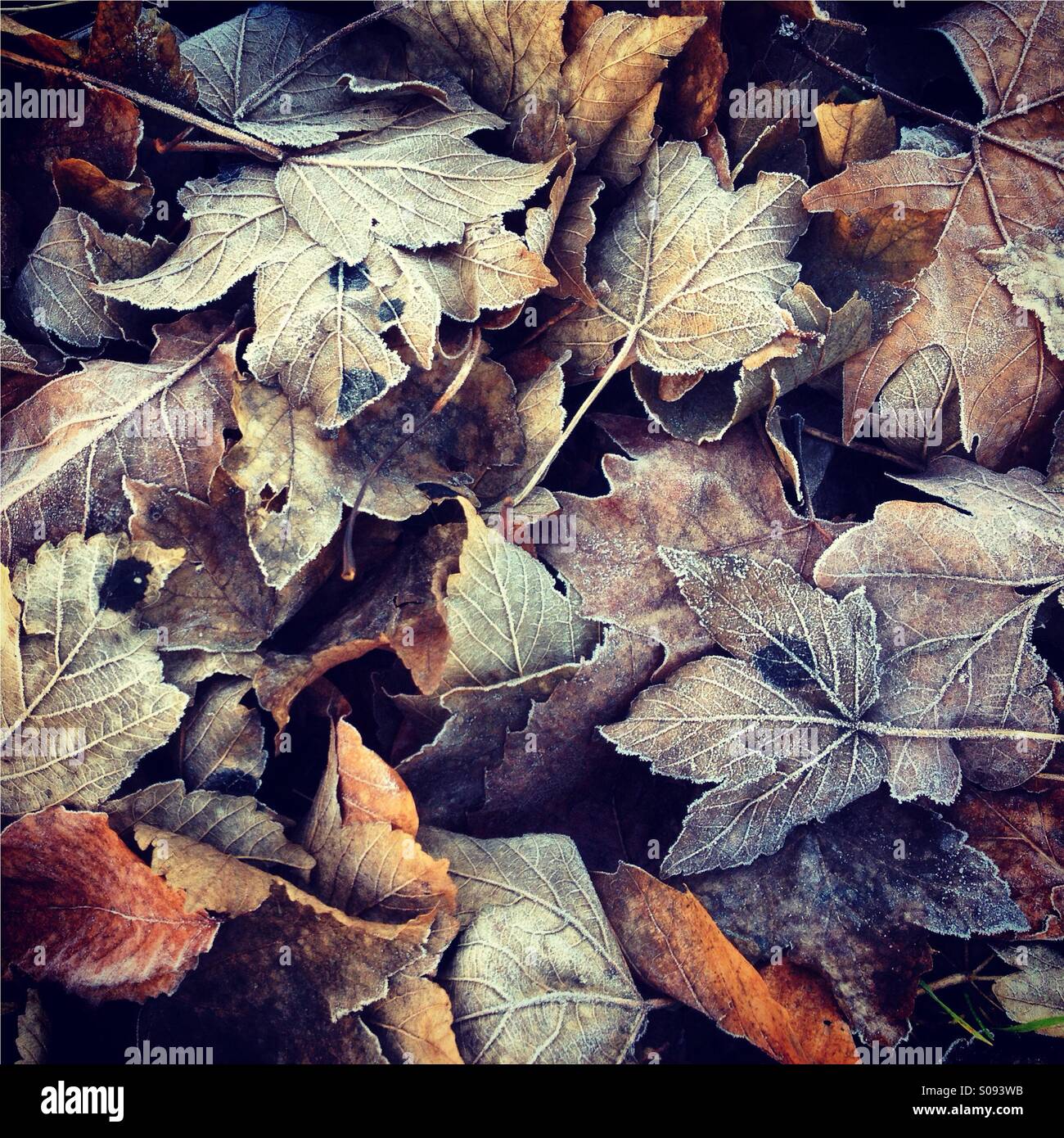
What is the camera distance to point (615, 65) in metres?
1.83

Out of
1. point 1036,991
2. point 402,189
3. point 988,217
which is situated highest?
point 402,189

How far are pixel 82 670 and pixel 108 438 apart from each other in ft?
1.55

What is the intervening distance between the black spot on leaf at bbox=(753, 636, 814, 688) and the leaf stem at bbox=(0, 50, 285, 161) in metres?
1.47

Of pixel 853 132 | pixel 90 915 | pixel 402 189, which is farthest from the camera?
pixel 853 132

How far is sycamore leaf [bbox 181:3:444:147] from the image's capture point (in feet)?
6.31

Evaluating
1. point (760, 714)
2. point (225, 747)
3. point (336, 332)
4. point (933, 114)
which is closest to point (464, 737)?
point (225, 747)

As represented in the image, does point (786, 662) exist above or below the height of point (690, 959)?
above

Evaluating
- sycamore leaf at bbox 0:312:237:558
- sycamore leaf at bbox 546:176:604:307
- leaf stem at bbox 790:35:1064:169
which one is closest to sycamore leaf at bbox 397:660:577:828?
sycamore leaf at bbox 0:312:237:558

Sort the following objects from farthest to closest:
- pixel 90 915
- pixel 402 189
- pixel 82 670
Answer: pixel 402 189 < pixel 82 670 < pixel 90 915

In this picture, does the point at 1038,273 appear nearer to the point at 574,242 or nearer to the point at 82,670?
the point at 574,242

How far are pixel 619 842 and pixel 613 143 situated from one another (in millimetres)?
1524

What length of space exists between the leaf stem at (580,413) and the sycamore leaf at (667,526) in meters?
0.07

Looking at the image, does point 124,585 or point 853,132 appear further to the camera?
point 853,132
